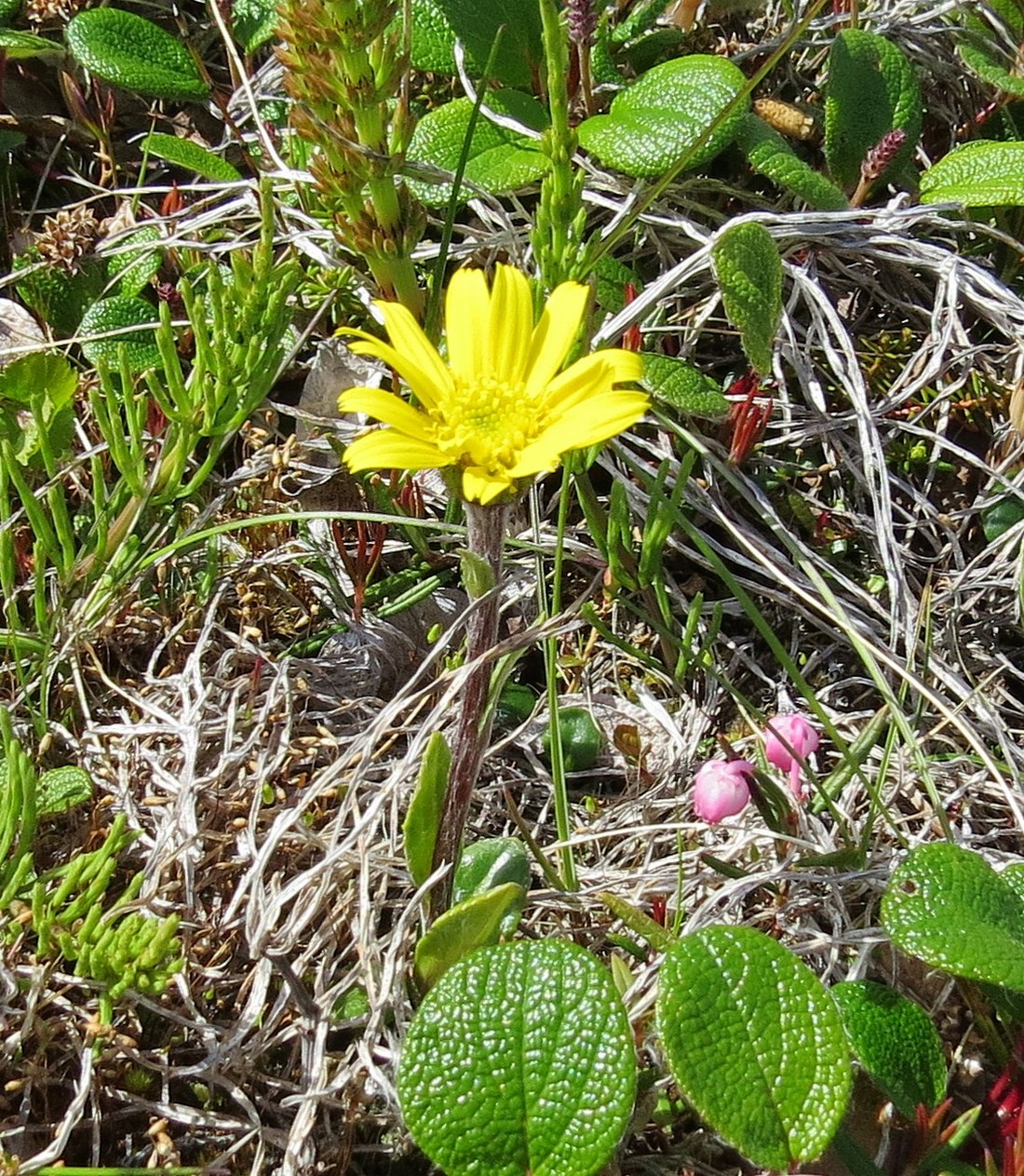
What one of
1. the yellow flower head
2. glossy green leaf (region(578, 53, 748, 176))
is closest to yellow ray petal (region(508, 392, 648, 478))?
the yellow flower head

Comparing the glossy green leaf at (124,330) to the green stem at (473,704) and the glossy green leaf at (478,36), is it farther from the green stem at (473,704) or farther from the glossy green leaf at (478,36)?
the green stem at (473,704)

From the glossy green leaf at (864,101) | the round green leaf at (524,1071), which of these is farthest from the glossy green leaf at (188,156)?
the round green leaf at (524,1071)

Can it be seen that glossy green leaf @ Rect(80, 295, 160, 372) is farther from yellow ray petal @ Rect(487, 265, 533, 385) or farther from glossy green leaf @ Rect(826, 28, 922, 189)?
glossy green leaf @ Rect(826, 28, 922, 189)

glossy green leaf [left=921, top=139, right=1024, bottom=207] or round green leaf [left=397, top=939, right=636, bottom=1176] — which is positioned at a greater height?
glossy green leaf [left=921, top=139, right=1024, bottom=207]

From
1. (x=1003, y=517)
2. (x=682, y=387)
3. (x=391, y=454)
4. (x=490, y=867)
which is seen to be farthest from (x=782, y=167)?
(x=490, y=867)

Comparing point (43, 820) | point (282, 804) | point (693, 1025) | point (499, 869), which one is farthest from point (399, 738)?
point (693, 1025)

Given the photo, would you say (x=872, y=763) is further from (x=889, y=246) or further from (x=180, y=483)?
(x=180, y=483)
